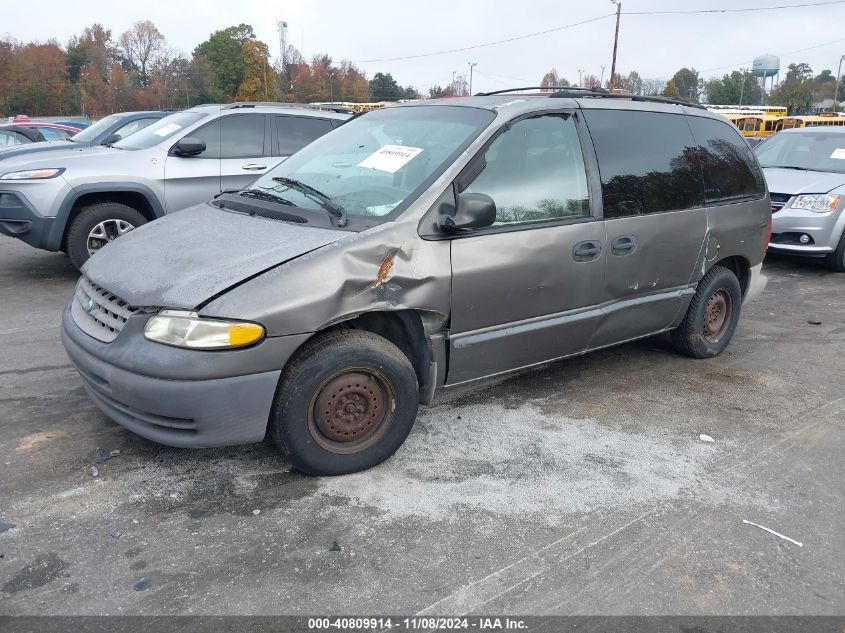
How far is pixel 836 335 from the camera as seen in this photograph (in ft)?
20.7

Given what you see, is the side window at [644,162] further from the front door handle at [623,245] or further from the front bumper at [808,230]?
the front bumper at [808,230]

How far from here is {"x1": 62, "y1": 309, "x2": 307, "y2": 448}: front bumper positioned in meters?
2.98

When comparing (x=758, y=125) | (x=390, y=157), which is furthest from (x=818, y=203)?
(x=758, y=125)

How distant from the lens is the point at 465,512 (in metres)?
3.20

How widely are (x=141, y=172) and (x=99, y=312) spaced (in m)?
4.23

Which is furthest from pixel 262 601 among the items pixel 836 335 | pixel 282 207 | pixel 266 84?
pixel 266 84

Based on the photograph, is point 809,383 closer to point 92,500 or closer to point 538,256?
point 538,256

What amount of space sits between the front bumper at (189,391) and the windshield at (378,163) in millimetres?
962

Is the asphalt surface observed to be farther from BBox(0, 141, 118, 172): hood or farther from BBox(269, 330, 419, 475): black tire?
BBox(0, 141, 118, 172): hood

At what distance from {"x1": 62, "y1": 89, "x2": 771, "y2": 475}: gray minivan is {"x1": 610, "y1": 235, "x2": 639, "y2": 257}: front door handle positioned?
0.02 metres

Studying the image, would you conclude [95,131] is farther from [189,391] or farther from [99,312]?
[189,391]

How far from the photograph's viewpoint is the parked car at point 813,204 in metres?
8.62

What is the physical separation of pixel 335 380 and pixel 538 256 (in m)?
1.38

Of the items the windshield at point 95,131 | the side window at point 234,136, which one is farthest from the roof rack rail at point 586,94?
the windshield at point 95,131
